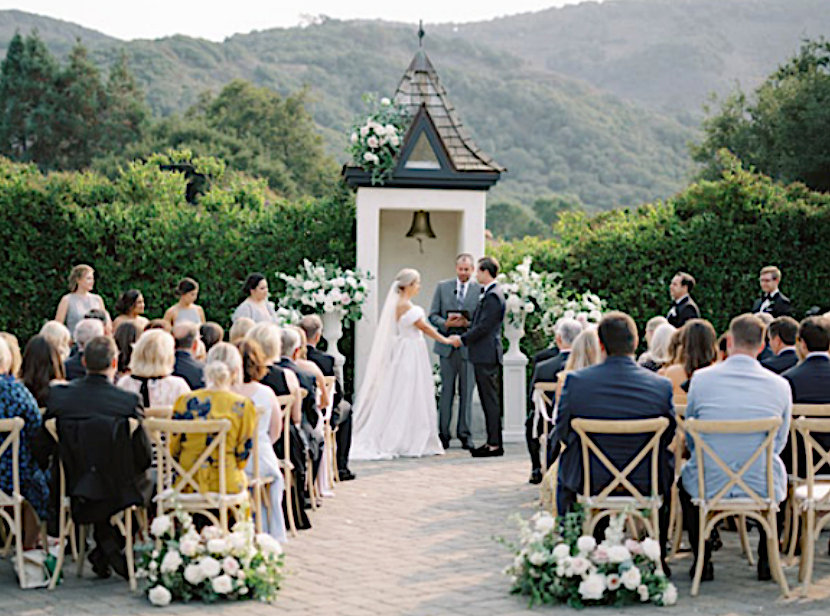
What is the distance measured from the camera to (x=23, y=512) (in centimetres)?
700

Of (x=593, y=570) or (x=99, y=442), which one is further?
(x=99, y=442)

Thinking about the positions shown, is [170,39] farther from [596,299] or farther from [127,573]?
[127,573]

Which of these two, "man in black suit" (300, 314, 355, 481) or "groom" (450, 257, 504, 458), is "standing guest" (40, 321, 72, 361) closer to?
"man in black suit" (300, 314, 355, 481)

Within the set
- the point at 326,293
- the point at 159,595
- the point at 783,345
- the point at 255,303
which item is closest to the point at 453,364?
the point at 326,293

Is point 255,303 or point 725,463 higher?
point 255,303

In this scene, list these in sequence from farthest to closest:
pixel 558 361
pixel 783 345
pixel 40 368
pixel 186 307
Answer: pixel 186 307
pixel 558 361
pixel 783 345
pixel 40 368

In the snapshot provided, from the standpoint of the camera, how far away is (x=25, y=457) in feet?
22.4

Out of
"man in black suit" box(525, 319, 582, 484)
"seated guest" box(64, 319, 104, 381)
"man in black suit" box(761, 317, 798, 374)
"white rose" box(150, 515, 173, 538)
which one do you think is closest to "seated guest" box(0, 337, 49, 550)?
"white rose" box(150, 515, 173, 538)

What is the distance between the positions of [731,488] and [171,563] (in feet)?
10.2

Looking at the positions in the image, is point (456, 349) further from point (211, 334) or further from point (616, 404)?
point (616, 404)

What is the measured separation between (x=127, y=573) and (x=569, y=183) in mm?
62507

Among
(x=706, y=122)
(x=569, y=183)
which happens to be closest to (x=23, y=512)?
(x=706, y=122)

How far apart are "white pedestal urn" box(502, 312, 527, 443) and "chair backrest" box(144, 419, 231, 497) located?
6.55 m

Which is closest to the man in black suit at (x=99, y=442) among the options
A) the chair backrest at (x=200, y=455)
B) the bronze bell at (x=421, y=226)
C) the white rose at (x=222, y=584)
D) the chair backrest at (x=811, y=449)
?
the chair backrest at (x=200, y=455)
